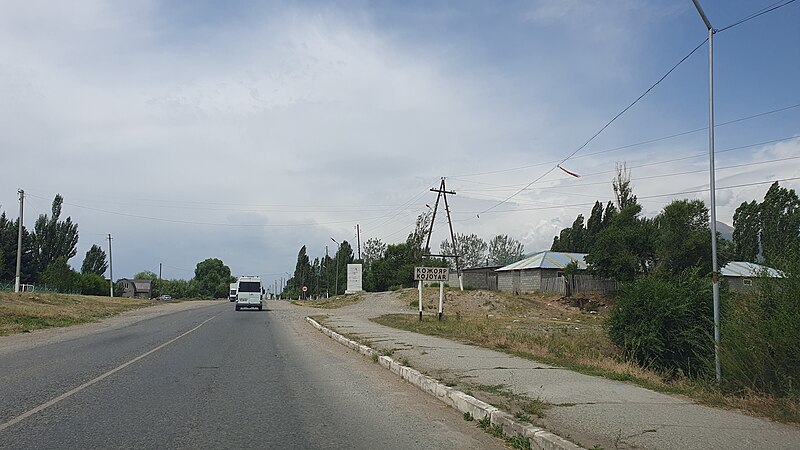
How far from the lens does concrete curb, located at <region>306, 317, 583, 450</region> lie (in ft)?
21.4

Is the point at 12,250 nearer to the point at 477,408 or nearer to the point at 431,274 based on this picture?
the point at 431,274

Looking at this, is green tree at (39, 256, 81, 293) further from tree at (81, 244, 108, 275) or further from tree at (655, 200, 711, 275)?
tree at (655, 200, 711, 275)

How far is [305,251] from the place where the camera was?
133625mm

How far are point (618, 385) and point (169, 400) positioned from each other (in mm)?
7206

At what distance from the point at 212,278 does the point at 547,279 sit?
392ft

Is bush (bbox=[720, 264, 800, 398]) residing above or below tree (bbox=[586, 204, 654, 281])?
below

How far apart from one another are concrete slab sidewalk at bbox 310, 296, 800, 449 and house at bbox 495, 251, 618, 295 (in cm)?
4696

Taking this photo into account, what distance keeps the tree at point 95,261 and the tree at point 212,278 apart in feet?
119

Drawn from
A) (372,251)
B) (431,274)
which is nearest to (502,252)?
(372,251)

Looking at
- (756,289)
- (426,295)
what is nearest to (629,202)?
(426,295)

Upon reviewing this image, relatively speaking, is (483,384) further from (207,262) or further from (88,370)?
(207,262)

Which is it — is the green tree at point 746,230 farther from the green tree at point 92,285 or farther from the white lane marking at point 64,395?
the green tree at point 92,285

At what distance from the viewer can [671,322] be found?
55.0 ft

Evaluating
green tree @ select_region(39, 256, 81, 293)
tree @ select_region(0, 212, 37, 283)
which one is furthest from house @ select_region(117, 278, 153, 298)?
green tree @ select_region(39, 256, 81, 293)
